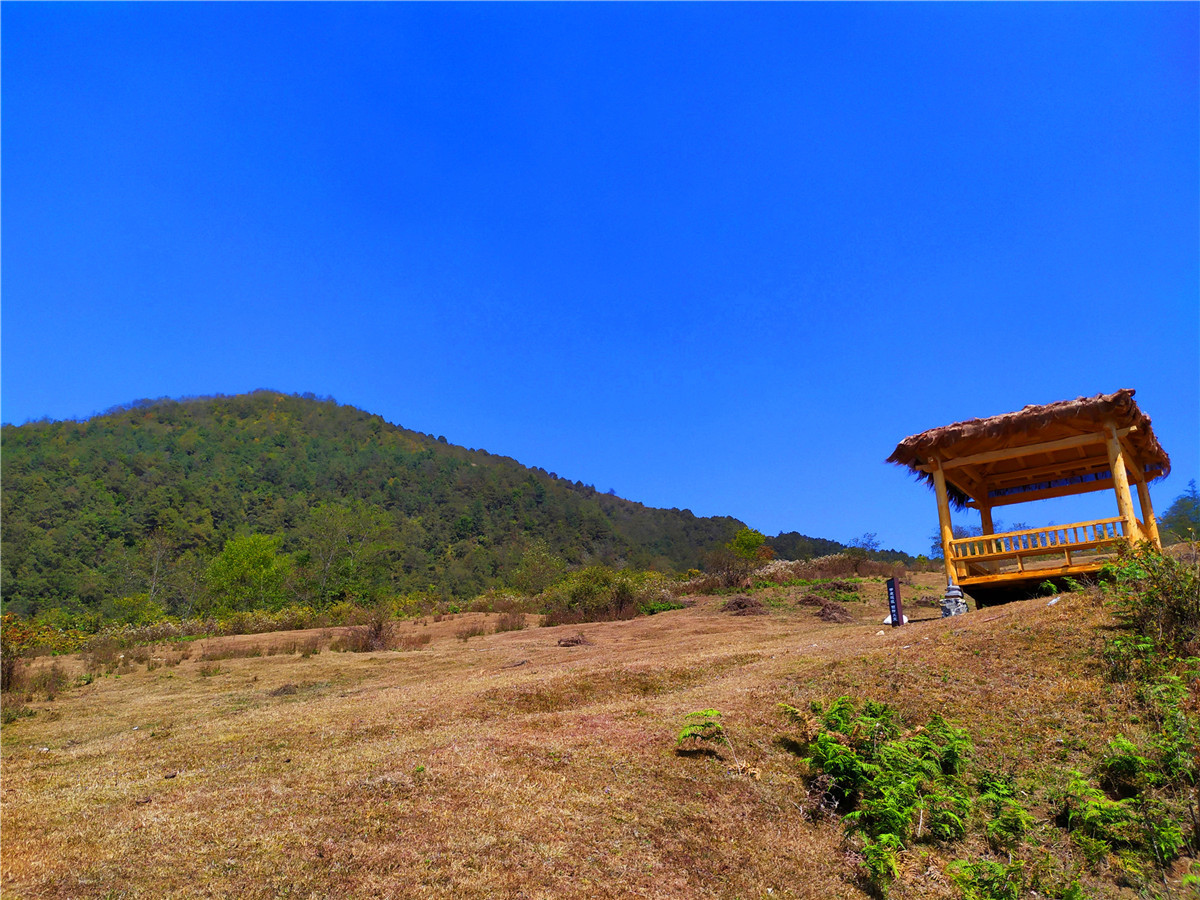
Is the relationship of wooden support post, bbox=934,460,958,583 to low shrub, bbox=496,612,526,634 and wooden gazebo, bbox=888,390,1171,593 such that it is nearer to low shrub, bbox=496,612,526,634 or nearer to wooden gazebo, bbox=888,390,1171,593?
wooden gazebo, bbox=888,390,1171,593

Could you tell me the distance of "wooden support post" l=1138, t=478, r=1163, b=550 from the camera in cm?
1477

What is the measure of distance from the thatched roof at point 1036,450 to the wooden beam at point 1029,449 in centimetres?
4

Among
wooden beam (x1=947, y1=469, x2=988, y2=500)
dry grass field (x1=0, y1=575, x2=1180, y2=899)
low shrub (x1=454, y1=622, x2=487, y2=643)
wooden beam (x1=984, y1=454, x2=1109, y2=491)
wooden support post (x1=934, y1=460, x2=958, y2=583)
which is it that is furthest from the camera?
low shrub (x1=454, y1=622, x2=487, y2=643)

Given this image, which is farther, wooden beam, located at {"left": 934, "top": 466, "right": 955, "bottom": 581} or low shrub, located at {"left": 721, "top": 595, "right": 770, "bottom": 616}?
low shrub, located at {"left": 721, "top": 595, "right": 770, "bottom": 616}

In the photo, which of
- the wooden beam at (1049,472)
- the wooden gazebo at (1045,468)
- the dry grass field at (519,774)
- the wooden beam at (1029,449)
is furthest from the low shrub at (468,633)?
the wooden beam at (1049,472)

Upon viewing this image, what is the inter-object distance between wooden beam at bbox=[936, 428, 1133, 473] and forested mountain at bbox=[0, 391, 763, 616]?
114ft

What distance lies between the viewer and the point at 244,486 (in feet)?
280

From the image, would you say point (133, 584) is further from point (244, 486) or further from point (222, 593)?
point (244, 486)

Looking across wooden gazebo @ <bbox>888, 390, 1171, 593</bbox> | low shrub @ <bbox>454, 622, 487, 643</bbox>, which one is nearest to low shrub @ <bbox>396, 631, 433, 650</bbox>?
low shrub @ <bbox>454, 622, 487, 643</bbox>

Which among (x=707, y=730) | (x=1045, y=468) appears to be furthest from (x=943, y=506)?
(x=707, y=730)

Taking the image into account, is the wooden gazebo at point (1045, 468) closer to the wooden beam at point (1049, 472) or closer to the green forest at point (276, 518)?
the wooden beam at point (1049, 472)

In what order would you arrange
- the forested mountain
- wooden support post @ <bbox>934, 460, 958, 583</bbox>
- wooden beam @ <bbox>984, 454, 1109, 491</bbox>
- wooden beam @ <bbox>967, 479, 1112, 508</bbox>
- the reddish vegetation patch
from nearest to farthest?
wooden support post @ <bbox>934, 460, 958, 583</bbox> → wooden beam @ <bbox>984, 454, 1109, 491</bbox> → wooden beam @ <bbox>967, 479, 1112, 508</bbox> → the reddish vegetation patch → the forested mountain

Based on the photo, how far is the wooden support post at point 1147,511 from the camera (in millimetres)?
14773

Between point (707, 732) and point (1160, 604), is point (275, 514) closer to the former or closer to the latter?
point (707, 732)
